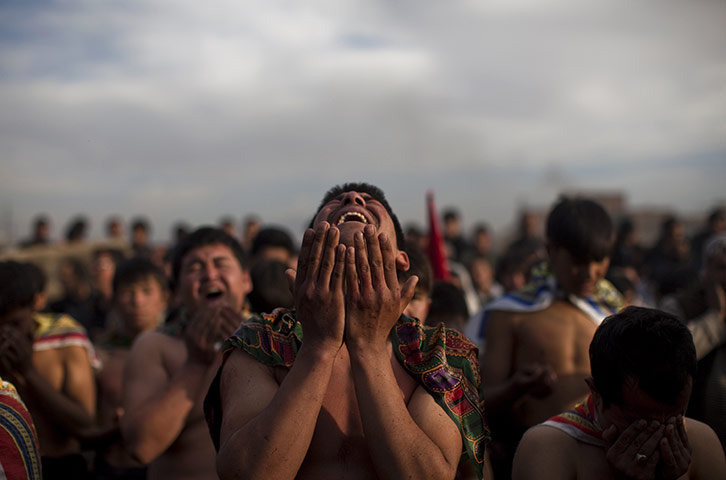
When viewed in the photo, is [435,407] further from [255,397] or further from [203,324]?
[203,324]

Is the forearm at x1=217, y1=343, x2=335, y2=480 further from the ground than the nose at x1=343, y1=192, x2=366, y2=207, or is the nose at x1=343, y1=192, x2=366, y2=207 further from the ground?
the nose at x1=343, y1=192, x2=366, y2=207

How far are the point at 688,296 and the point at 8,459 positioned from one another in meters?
4.09

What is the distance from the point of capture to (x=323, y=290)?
209cm

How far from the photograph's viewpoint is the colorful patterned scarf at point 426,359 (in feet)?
7.59

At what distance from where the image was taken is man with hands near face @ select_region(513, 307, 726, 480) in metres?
2.22

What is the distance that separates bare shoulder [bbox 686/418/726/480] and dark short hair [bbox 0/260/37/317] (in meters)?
3.60

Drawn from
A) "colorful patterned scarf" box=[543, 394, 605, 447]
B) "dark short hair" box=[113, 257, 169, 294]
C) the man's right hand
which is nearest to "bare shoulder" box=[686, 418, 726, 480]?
"colorful patterned scarf" box=[543, 394, 605, 447]

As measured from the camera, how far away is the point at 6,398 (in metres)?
2.53

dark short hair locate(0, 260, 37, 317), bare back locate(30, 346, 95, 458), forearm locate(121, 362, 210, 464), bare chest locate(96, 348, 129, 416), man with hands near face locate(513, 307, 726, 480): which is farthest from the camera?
bare chest locate(96, 348, 129, 416)

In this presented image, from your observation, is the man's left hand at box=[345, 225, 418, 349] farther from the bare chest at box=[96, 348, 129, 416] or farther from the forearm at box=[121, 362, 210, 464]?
the bare chest at box=[96, 348, 129, 416]

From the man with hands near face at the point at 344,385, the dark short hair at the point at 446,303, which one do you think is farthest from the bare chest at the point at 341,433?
the dark short hair at the point at 446,303

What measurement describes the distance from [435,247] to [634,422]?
155 inches

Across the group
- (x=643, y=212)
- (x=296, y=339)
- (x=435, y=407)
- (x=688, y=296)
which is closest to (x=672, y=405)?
(x=435, y=407)

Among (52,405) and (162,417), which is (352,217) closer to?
(162,417)
